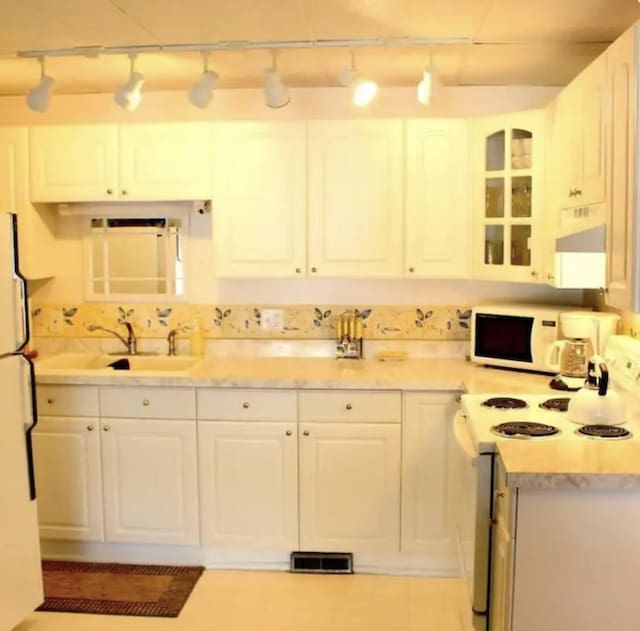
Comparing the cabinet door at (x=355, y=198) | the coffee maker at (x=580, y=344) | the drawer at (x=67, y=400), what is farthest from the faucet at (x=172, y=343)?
the coffee maker at (x=580, y=344)

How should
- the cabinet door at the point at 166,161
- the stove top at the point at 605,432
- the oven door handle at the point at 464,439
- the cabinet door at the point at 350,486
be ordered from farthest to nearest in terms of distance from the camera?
the cabinet door at the point at 166,161 → the cabinet door at the point at 350,486 → the oven door handle at the point at 464,439 → the stove top at the point at 605,432

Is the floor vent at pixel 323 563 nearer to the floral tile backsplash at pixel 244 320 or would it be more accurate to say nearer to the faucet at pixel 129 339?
the floral tile backsplash at pixel 244 320

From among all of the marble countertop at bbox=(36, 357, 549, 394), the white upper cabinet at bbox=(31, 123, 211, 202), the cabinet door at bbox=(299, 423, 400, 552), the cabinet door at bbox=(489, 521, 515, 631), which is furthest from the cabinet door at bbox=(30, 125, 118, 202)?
the cabinet door at bbox=(489, 521, 515, 631)

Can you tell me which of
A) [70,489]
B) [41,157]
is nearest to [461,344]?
[70,489]

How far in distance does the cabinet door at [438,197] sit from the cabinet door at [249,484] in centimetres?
103

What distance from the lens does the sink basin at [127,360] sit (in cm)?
360

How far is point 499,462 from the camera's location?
6.84 feet

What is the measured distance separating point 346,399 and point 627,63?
1746mm

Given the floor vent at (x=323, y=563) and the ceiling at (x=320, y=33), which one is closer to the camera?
the ceiling at (x=320, y=33)

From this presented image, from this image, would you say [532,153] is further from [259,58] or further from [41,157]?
[41,157]

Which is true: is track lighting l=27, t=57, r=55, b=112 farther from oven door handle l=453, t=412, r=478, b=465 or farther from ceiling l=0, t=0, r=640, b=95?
oven door handle l=453, t=412, r=478, b=465

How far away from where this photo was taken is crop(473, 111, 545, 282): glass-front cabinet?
3.07 metres

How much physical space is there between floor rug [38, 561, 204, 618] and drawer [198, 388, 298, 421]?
743 millimetres

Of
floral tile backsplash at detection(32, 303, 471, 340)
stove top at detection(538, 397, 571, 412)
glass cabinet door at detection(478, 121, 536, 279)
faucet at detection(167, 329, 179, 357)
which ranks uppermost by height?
glass cabinet door at detection(478, 121, 536, 279)
